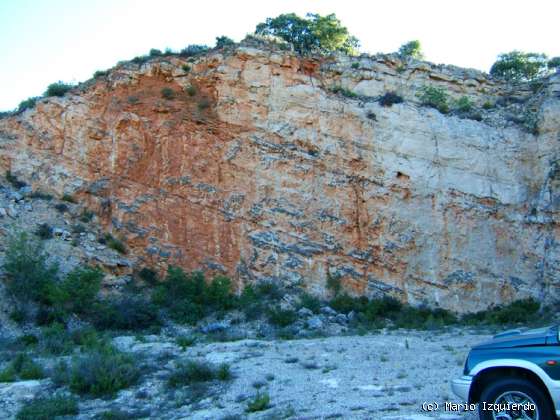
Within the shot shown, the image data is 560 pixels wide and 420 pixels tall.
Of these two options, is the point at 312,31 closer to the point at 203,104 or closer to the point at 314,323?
the point at 203,104

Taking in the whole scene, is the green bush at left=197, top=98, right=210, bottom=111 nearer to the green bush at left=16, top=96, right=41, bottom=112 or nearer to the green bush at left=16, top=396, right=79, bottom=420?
the green bush at left=16, top=96, right=41, bottom=112

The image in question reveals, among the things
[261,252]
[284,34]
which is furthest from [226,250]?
[284,34]

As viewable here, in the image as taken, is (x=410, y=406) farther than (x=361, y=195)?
No

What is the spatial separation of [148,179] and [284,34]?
997cm

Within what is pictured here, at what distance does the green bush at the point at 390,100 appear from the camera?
21.7 metres

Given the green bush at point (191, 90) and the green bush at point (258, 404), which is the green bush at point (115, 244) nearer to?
the green bush at point (191, 90)

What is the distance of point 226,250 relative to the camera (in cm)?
2003

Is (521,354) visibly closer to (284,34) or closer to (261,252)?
(261,252)

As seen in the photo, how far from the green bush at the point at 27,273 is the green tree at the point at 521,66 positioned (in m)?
19.0

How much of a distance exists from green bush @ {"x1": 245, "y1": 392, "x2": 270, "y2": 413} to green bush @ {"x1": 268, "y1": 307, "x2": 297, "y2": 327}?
8.98 metres

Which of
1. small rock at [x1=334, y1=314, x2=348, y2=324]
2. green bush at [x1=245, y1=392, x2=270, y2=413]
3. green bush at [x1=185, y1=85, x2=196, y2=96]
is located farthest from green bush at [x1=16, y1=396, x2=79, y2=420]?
green bush at [x1=185, y1=85, x2=196, y2=96]

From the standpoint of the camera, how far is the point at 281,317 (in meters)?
17.5

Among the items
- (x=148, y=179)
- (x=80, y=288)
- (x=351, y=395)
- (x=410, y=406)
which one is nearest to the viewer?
(x=410, y=406)

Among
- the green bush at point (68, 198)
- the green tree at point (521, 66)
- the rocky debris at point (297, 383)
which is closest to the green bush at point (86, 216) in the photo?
the green bush at point (68, 198)
